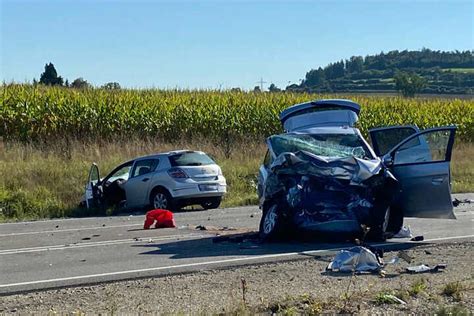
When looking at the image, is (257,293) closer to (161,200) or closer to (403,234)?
(403,234)

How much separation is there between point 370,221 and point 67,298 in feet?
17.5

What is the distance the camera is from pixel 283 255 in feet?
38.1

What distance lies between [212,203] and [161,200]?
55.3 inches

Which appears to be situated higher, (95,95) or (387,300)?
(95,95)

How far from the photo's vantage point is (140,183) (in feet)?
65.9

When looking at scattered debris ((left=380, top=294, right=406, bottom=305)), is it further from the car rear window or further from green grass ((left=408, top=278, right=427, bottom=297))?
the car rear window

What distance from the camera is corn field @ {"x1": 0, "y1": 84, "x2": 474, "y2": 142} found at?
2959cm

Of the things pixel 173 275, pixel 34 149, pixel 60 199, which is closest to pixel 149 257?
pixel 173 275

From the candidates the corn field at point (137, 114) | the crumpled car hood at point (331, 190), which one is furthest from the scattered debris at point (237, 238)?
the corn field at point (137, 114)

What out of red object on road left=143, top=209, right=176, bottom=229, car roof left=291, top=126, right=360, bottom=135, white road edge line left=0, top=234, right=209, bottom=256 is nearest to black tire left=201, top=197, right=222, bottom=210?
red object on road left=143, top=209, right=176, bottom=229

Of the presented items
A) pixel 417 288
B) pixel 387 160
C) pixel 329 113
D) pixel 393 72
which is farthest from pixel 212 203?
pixel 393 72

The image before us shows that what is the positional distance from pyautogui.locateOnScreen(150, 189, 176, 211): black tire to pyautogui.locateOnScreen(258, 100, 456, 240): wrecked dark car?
654cm

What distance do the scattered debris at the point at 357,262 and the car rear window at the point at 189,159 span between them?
9.86m

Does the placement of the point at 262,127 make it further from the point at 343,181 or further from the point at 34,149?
the point at 343,181
